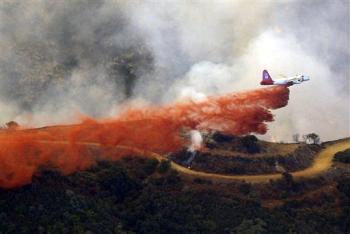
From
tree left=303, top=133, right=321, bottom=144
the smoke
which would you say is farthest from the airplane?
tree left=303, top=133, right=321, bottom=144

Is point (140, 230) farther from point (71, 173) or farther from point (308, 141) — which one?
point (308, 141)

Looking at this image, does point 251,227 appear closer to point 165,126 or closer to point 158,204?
point 158,204

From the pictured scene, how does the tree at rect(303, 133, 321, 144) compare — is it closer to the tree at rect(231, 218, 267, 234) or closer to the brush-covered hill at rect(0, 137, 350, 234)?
the brush-covered hill at rect(0, 137, 350, 234)

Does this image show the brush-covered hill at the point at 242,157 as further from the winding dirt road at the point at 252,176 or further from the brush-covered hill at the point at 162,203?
the brush-covered hill at the point at 162,203

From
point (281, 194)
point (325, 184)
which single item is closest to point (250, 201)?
point (281, 194)

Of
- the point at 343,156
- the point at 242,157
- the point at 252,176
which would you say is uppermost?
the point at 343,156

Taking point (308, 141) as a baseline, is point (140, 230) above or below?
below

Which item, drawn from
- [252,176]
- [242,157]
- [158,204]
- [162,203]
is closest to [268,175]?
[252,176]

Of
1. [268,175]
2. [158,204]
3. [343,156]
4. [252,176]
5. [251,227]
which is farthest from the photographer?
[343,156]
